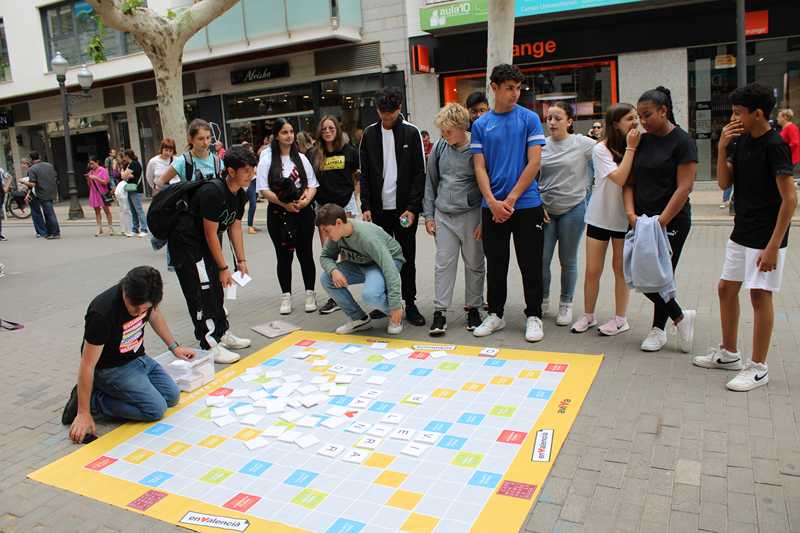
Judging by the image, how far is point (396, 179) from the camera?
5953 mm

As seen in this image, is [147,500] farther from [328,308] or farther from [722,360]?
[722,360]

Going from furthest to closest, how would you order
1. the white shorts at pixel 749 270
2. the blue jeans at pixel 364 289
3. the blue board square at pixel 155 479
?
the blue jeans at pixel 364 289, the white shorts at pixel 749 270, the blue board square at pixel 155 479

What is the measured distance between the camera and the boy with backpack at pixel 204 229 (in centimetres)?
509

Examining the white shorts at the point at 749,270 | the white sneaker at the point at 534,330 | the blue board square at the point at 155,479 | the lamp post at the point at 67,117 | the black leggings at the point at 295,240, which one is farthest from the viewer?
the lamp post at the point at 67,117

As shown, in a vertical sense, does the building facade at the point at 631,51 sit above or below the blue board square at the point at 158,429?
above

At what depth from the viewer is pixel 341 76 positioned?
62.2ft

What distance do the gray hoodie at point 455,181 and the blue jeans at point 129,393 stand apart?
2.63m

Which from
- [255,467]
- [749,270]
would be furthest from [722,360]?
[255,467]

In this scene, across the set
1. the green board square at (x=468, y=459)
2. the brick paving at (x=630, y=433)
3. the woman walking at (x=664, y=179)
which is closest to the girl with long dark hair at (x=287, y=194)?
the brick paving at (x=630, y=433)

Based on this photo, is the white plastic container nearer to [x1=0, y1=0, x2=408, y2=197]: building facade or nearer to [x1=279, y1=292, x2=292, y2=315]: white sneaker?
[x1=279, y1=292, x2=292, y2=315]: white sneaker

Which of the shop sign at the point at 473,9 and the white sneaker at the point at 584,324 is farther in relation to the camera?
the shop sign at the point at 473,9

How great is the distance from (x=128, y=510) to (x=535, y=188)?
360 cm

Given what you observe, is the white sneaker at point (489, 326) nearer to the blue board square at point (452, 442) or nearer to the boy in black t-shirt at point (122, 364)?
the blue board square at point (452, 442)

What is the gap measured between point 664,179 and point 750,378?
1.42 metres
